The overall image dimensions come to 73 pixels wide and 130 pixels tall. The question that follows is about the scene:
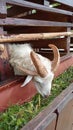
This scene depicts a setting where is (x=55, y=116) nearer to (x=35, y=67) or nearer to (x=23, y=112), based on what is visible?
(x=23, y=112)

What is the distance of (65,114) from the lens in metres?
1.45

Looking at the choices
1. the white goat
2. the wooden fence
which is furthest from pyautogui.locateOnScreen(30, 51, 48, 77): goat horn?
the wooden fence

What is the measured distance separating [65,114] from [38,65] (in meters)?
0.47

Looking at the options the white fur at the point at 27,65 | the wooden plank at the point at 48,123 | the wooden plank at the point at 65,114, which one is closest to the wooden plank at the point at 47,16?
the white fur at the point at 27,65

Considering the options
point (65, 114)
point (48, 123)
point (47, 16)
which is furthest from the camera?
point (47, 16)

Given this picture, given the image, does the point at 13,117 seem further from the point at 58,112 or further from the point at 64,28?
the point at 64,28

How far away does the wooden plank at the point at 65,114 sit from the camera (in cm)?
131

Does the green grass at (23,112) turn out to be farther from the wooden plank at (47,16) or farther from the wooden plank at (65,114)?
the wooden plank at (47,16)

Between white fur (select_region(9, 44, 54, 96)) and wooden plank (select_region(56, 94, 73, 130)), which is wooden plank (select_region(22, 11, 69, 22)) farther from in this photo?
wooden plank (select_region(56, 94, 73, 130))

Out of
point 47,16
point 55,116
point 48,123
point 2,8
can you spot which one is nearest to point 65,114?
point 55,116

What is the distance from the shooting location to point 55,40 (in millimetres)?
2080

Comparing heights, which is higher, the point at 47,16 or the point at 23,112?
the point at 47,16

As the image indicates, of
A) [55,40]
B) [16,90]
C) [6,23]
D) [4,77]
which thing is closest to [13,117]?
[16,90]

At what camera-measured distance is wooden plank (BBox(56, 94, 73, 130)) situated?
1.31 m
